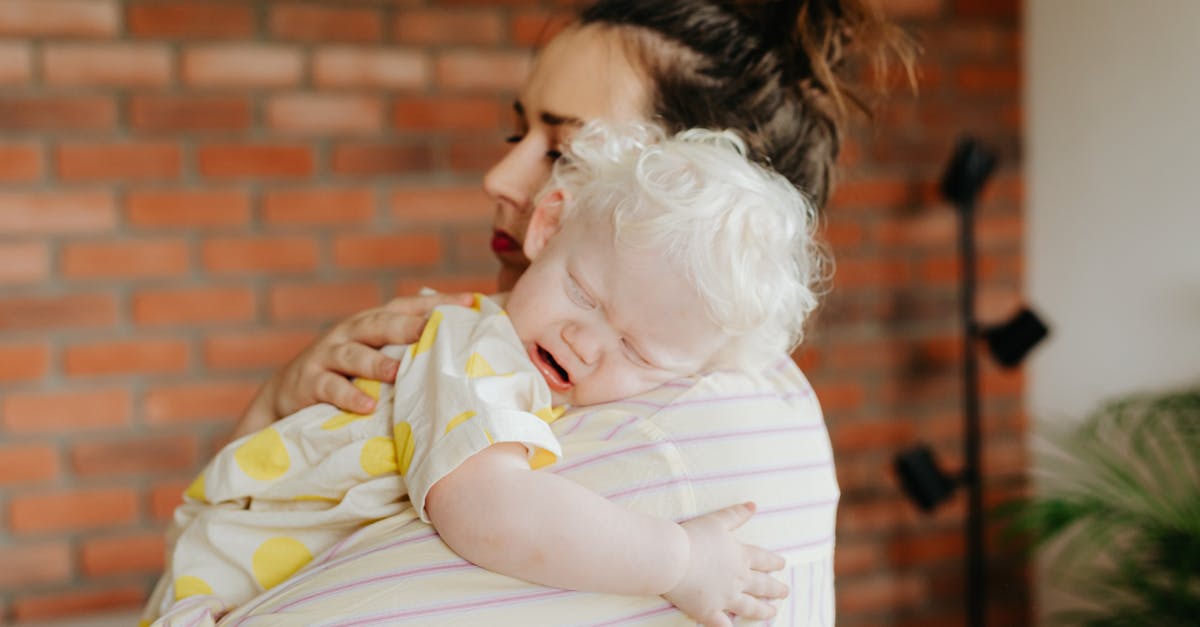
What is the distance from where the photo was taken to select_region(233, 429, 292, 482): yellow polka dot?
1.05 m

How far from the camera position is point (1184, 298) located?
2555 mm

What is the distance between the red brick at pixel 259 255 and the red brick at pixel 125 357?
18cm

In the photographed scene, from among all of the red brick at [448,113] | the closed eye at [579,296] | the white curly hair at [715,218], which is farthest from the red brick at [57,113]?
the closed eye at [579,296]

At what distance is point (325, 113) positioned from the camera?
2.49 meters

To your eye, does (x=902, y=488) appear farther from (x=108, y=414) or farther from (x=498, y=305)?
(x=498, y=305)

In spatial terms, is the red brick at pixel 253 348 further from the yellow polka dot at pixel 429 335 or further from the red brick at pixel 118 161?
the yellow polka dot at pixel 429 335

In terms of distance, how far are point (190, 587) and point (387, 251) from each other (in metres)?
1.52

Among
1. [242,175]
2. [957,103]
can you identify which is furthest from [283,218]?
[957,103]

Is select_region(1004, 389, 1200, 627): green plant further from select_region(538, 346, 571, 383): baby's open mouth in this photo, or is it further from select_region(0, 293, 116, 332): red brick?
select_region(0, 293, 116, 332): red brick

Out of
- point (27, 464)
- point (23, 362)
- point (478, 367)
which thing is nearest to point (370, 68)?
point (23, 362)

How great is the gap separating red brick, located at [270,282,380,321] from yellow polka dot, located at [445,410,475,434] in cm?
164

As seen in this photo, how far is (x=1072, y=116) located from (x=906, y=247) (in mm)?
493

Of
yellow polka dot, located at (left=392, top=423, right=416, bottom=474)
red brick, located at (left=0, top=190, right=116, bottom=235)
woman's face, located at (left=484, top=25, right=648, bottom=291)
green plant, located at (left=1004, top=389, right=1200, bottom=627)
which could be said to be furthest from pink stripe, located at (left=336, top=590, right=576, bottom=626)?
green plant, located at (left=1004, top=389, right=1200, bottom=627)

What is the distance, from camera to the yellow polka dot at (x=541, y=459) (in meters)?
0.94
